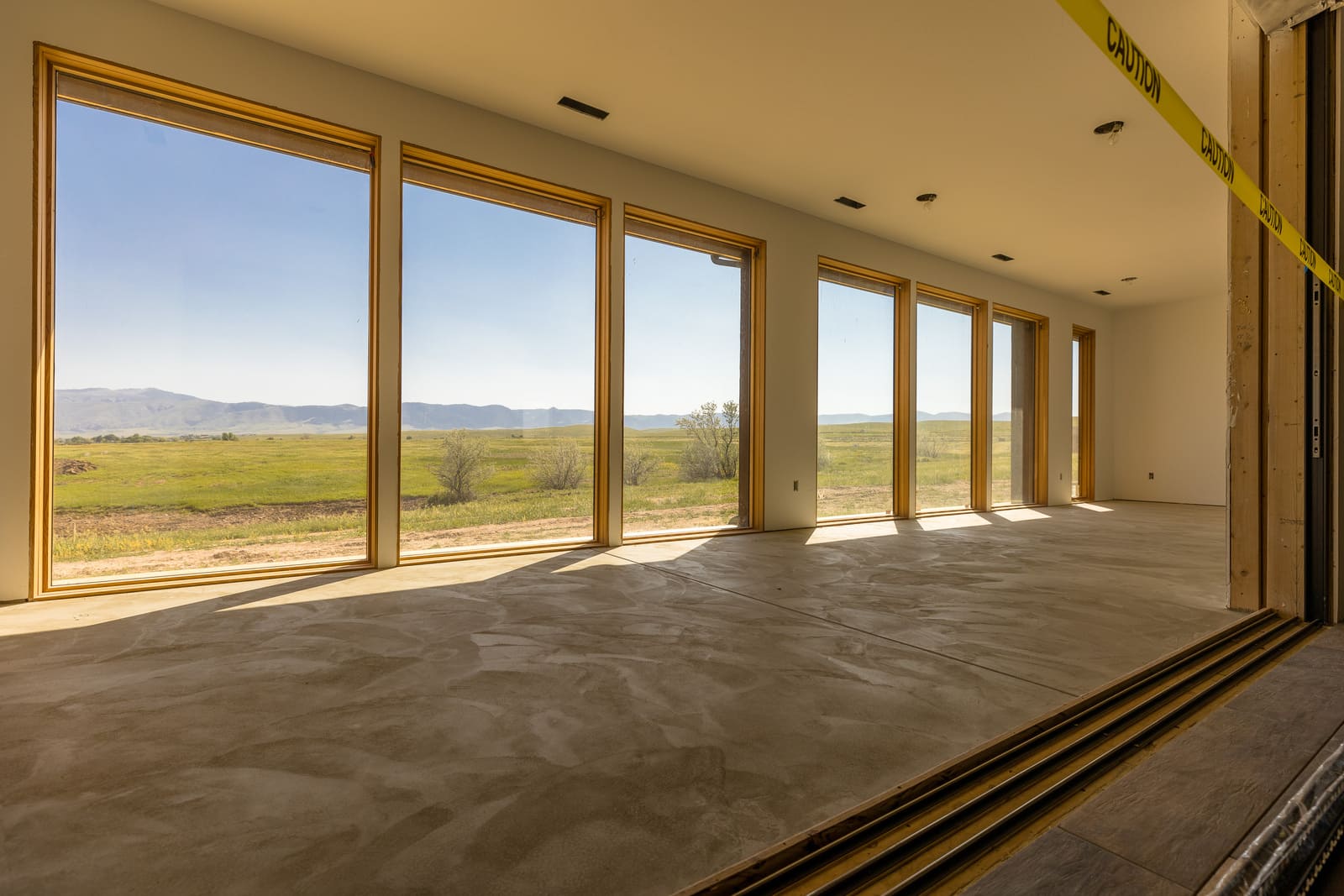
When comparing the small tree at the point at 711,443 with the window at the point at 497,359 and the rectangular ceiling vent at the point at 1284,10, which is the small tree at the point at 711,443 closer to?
the window at the point at 497,359

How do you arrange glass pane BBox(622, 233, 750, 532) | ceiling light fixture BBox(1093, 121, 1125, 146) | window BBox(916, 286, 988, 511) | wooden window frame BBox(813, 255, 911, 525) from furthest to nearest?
window BBox(916, 286, 988, 511), wooden window frame BBox(813, 255, 911, 525), glass pane BBox(622, 233, 750, 532), ceiling light fixture BBox(1093, 121, 1125, 146)

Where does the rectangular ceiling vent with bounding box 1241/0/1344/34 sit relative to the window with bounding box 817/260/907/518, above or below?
above

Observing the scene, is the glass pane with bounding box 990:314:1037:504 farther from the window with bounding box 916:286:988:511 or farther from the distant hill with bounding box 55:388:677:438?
the distant hill with bounding box 55:388:677:438

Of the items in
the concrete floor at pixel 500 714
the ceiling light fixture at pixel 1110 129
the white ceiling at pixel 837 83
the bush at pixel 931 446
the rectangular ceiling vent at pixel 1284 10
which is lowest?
the concrete floor at pixel 500 714

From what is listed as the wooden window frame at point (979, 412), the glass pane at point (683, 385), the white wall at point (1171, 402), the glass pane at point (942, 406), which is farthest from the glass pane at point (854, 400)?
the white wall at point (1171, 402)

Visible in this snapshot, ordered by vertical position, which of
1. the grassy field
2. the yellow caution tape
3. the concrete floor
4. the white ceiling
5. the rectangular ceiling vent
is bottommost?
the concrete floor

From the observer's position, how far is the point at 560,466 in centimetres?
498

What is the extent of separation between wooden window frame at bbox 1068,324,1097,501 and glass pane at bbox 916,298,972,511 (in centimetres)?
308

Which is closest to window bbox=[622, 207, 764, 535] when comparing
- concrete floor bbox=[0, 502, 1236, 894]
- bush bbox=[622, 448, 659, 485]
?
bush bbox=[622, 448, 659, 485]

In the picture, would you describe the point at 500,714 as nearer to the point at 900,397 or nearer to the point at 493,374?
the point at 493,374

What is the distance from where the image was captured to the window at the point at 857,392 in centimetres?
663

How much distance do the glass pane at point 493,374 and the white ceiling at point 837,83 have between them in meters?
0.91

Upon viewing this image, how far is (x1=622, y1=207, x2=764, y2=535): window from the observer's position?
5.36 metres

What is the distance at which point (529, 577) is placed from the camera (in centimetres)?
383
